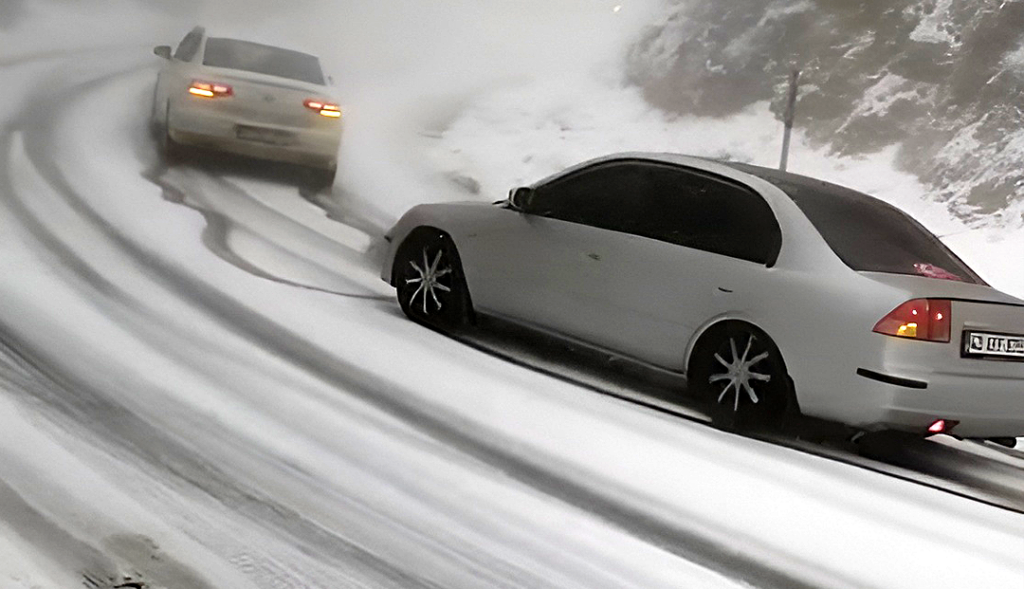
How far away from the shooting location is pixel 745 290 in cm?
314

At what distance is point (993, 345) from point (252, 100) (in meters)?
3.36

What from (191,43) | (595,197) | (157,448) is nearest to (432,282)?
(595,197)

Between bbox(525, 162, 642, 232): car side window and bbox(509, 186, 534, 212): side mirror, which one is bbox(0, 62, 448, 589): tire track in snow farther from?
bbox(525, 162, 642, 232): car side window

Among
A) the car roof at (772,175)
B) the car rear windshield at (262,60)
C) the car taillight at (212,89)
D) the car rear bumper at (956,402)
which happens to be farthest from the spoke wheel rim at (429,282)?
the car rear bumper at (956,402)

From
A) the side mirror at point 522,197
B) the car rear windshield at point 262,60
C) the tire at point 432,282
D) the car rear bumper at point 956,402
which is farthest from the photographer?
the car rear windshield at point 262,60

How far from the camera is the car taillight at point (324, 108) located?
4625mm

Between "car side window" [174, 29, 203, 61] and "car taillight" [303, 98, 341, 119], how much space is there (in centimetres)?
62

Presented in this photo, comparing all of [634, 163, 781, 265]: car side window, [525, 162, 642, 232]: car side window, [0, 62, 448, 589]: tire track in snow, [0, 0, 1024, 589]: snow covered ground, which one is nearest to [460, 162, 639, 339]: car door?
[525, 162, 642, 232]: car side window

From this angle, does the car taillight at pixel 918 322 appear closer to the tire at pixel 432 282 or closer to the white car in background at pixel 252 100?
the tire at pixel 432 282

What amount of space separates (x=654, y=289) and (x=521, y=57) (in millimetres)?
1633

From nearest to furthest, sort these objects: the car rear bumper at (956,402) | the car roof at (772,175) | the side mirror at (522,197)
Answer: the car rear bumper at (956,402)
the car roof at (772,175)
the side mirror at (522,197)

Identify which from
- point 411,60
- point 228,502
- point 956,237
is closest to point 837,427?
point 956,237

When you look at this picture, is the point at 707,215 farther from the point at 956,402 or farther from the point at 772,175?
the point at 956,402

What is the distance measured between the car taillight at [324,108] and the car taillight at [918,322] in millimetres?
2824
